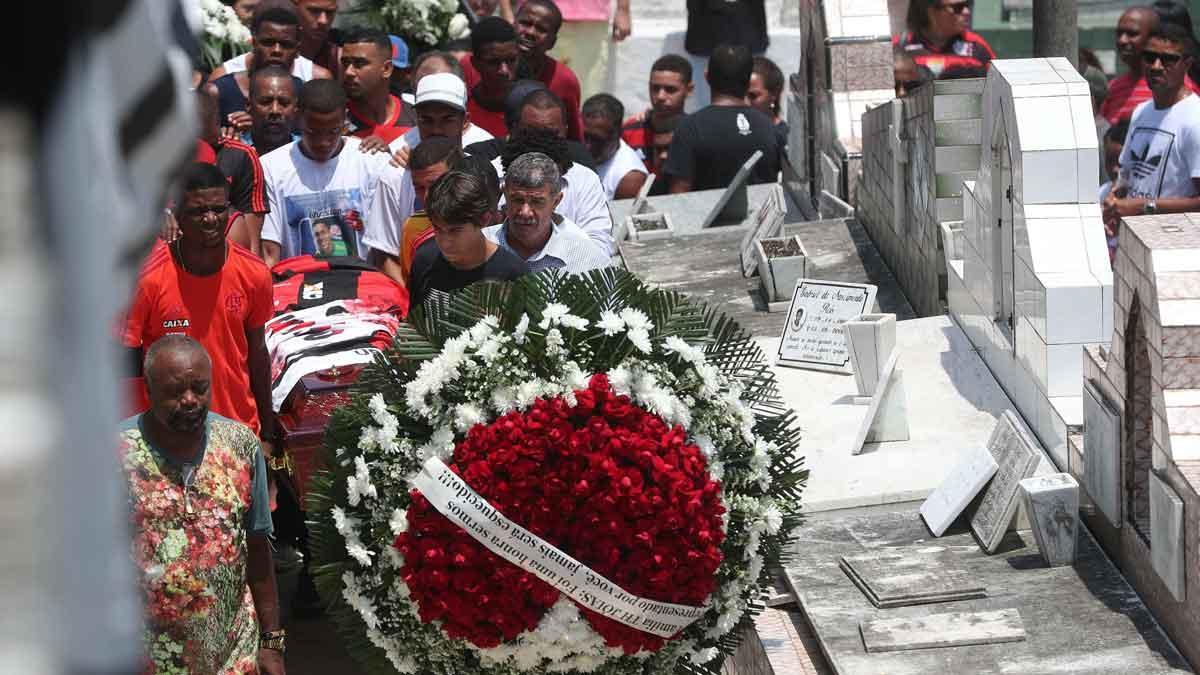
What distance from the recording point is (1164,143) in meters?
Result: 8.75

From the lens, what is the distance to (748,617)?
470 cm

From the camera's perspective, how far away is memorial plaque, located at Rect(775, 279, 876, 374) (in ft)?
25.8

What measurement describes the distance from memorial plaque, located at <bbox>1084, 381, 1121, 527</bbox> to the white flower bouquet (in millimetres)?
6642

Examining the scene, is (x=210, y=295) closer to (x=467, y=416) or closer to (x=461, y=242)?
(x=461, y=242)

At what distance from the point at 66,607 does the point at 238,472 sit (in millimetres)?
4091

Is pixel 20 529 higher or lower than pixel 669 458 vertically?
higher

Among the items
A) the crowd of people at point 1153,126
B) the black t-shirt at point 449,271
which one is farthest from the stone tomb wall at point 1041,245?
the black t-shirt at point 449,271

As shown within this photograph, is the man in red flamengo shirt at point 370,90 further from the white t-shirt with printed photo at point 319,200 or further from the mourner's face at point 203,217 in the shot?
the mourner's face at point 203,217

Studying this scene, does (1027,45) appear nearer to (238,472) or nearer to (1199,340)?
(1199,340)

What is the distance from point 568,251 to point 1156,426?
8.94ft

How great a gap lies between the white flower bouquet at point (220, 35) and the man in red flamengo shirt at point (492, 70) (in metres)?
1.54

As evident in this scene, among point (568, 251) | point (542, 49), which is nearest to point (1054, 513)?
point (568, 251)

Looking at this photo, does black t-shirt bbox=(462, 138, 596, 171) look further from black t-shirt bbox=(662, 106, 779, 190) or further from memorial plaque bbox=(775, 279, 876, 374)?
black t-shirt bbox=(662, 106, 779, 190)

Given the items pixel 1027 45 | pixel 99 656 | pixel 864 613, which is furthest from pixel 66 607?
pixel 1027 45
